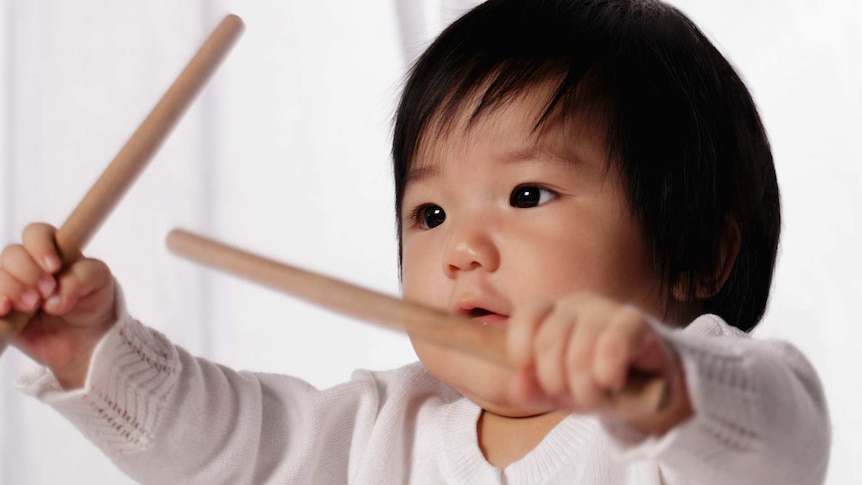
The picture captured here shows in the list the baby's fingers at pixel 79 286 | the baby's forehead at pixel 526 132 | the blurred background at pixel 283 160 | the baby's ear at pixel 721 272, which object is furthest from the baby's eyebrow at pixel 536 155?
the blurred background at pixel 283 160

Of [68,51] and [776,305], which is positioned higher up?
[68,51]

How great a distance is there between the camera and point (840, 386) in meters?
1.11

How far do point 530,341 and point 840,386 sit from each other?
0.79 metres

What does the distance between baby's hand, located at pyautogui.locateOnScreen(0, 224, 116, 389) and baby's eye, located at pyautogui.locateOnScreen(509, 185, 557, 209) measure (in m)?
0.24

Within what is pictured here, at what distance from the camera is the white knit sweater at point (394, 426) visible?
469mm

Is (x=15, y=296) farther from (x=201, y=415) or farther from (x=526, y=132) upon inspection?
(x=526, y=132)

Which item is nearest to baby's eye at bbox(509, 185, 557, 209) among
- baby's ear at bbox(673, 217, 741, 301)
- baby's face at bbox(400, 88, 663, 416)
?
baby's face at bbox(400, 88, 663, 416)

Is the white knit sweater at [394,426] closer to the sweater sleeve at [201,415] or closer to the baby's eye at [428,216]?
the sweater sleeve at [201,415]

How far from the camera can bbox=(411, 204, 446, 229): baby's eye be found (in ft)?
2.40

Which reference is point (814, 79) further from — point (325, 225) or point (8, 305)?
point (8, 305)

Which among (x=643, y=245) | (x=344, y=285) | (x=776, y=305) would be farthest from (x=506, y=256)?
(x=776, y=305)

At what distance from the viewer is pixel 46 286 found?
616 millimetres

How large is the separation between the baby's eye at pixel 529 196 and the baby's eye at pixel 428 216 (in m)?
0.06

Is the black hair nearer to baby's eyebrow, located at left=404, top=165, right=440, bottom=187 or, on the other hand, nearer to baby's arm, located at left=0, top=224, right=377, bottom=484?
baby's eyebrow, located at left=404, top=165, right=440, bottom=187
